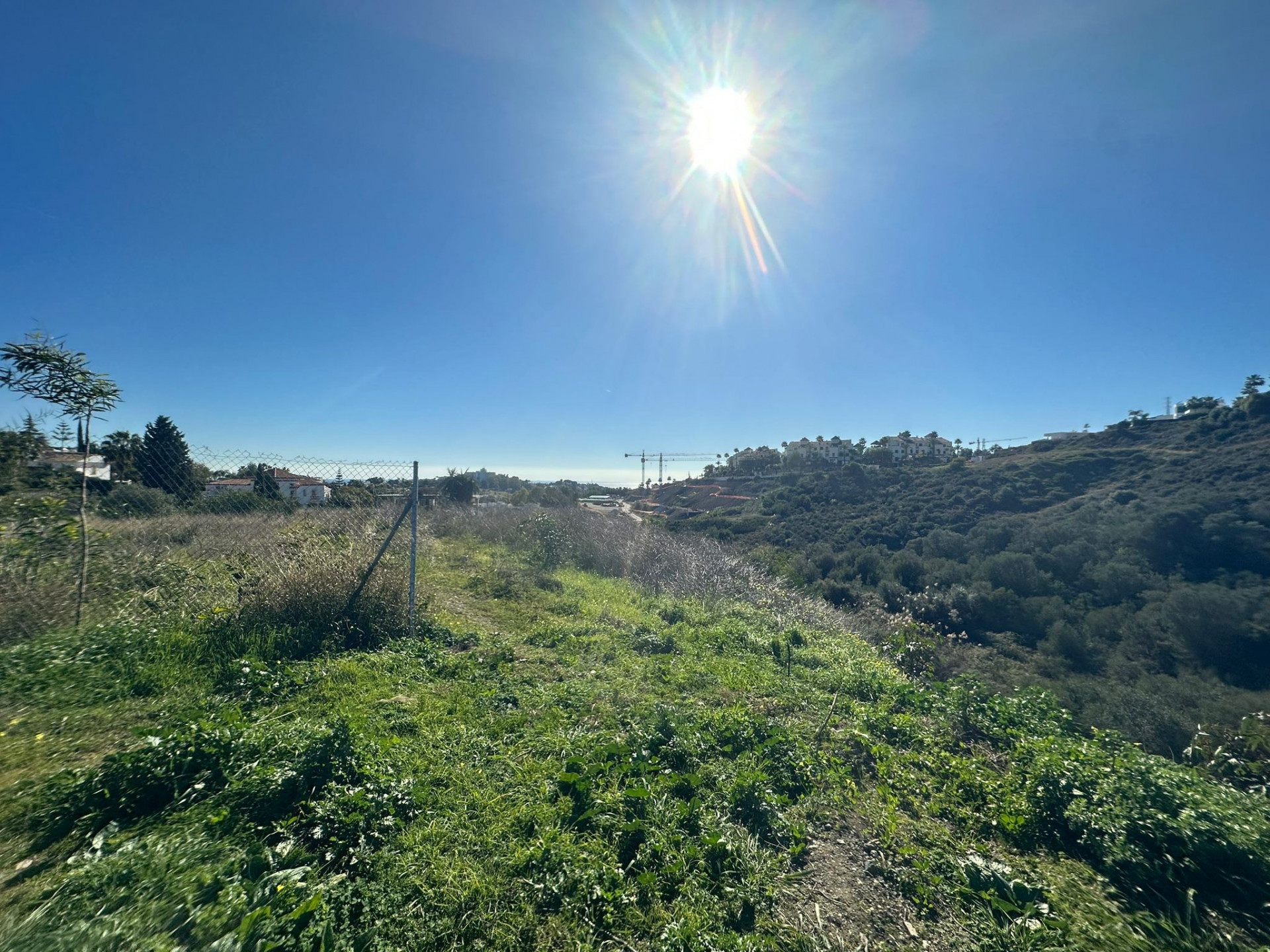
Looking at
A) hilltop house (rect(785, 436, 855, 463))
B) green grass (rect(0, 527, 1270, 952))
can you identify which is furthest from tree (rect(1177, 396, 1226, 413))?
green grass (rect(0, 527, 1270, 952))

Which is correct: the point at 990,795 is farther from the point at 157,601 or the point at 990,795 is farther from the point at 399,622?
the point at 157,601

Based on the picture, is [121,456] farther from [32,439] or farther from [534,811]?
[534,811]

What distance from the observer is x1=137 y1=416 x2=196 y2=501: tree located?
458 cm

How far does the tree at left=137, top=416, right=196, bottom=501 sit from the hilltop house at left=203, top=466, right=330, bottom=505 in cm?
22

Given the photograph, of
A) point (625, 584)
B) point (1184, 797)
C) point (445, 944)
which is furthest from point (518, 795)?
point (625, 584)

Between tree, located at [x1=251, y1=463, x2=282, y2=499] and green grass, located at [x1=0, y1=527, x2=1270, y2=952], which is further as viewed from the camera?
tree, located at [x1=251, y1=463, x2=282, y2=499]

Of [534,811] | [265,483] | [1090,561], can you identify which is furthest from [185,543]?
[1090,561]

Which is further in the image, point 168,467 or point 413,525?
point 413,525

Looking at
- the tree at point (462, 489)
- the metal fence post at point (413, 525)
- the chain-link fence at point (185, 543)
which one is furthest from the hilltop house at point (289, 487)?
the tree at point (462, 489)

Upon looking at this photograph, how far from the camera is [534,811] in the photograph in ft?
8.89

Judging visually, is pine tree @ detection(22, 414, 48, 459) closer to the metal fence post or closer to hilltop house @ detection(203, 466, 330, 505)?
hilltop house @ detection(203, 466, 330, 505)

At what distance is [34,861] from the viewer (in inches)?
81.8

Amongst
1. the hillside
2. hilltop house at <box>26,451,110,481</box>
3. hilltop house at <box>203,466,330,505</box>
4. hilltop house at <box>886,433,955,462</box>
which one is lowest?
the hillside

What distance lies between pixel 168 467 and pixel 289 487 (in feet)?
4.08
